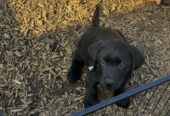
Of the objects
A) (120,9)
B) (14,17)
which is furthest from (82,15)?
(14,17)

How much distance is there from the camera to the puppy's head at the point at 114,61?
3.23m

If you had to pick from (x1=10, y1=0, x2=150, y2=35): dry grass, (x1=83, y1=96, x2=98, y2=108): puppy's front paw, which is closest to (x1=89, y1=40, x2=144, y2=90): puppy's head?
(x1=83, y1=96, x2=98, y2=108): puppy's front paw

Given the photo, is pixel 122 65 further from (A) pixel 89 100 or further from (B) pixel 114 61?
(A) pixel 89 100

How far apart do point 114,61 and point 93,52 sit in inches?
9.4

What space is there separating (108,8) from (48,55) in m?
1.10

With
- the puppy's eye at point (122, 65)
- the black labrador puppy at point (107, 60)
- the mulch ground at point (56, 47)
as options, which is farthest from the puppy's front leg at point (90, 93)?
the puppy's eye at point (122, 65)

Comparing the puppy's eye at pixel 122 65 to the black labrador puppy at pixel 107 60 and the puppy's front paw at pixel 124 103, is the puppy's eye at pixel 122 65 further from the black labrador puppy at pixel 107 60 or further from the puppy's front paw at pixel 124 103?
the puppy's front paw at pixel 124 103

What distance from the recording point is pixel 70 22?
4535mm

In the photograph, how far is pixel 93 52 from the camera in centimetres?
338

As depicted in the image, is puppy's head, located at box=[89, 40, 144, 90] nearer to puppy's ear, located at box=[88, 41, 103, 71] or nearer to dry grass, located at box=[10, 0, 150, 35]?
puppy's ear, located at box=[88, 41, 103, 71]

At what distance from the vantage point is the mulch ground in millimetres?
3842

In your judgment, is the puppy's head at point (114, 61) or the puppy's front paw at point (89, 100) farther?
the puppy's front paw at point (89, 100)

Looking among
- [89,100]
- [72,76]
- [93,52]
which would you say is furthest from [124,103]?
[93,52]

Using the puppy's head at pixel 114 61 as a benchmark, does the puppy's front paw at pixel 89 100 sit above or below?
below
